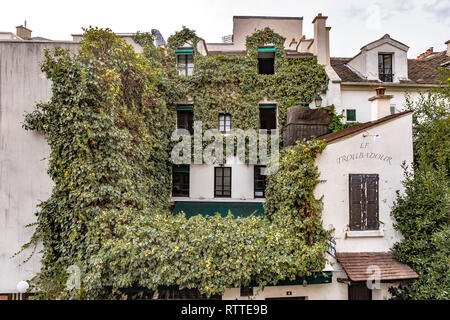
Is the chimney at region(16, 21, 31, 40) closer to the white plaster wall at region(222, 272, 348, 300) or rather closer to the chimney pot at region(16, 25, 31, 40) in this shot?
the chimney pot at region(16, 25, 31, 40)

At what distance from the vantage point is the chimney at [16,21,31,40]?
13.0 m

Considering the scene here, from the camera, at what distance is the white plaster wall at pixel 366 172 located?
6.80 metres

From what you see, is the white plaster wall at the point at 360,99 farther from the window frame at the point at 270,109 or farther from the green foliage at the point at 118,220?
the green foliage at the point at 118,220

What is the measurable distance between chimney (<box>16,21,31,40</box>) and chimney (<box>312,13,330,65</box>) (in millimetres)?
16684

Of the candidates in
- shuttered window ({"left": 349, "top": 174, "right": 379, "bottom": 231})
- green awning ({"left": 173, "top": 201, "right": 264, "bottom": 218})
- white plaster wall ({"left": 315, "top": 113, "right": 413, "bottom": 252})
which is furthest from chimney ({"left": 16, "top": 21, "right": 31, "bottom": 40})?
shuttered window ({"left": 349, "top": 174, "right": 379, "bottom": 231})

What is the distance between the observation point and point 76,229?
5.92 m

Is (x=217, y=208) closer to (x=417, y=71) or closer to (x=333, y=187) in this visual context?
(x=333, y=187)

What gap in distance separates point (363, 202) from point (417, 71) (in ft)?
35.7

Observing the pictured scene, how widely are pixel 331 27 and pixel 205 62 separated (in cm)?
712

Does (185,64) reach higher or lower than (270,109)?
higher

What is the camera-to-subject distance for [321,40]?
1178 cm

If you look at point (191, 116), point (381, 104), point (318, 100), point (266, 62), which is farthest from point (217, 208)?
point (266, 62)
